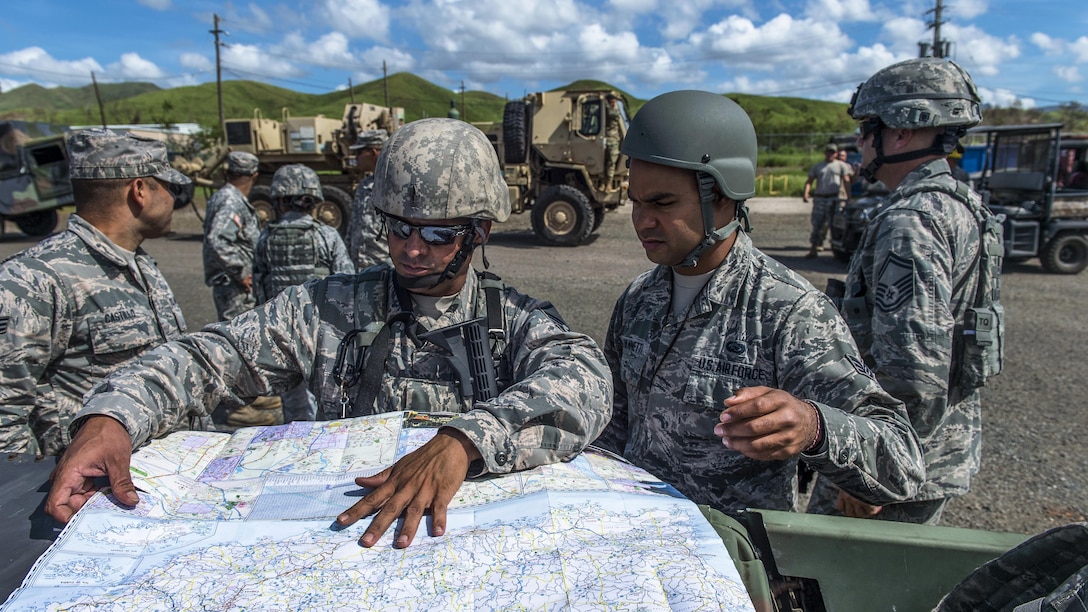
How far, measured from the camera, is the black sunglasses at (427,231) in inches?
75.5

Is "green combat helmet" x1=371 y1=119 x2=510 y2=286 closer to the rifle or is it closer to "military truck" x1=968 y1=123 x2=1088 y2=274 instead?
the rifle

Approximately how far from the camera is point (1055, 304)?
27.9 feet

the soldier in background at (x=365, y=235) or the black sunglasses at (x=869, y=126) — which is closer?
the black sunglasses at (x=869, y=126)

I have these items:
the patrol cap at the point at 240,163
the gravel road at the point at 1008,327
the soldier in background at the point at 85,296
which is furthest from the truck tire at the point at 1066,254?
the soldier in background at the point at 85,296

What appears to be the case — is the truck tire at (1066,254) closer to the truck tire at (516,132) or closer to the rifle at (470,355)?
the truck tire at (516,132)

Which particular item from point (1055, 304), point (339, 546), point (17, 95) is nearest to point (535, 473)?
point (339, 546)

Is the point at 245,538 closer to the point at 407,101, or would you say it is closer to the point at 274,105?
the point at 407,101

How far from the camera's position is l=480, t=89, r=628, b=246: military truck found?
13250mm

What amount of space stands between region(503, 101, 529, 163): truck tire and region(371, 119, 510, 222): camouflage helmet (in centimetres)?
1217

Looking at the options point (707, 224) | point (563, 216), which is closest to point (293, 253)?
point (707, 224)

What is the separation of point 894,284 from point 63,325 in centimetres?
313

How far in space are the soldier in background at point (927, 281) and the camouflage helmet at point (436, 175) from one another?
1441 mm

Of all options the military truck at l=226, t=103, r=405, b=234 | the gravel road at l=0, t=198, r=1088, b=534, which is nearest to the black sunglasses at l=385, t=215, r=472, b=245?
the gravel road at l=0, t=198, r=1088, b=534

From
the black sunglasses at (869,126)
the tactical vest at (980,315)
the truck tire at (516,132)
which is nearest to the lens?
the tactical vest at (980,315)
